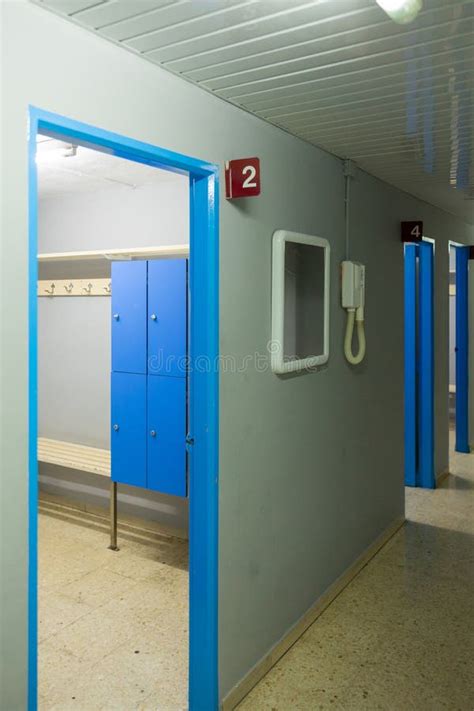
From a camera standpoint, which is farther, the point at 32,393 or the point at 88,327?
the point at 88,327

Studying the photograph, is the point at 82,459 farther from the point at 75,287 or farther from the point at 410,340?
the point at 410,340

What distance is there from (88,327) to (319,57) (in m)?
2.94

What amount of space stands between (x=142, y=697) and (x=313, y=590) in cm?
100

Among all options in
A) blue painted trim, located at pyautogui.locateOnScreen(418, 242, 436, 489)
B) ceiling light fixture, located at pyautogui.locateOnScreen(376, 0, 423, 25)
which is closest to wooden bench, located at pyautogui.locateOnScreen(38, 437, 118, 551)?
blue painted trim, located at pyautogui.locateOnScreen(418, 242, 436, 489)

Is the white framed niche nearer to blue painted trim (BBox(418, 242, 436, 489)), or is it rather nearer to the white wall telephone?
the white wall telephone

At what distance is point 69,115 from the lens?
1.61m

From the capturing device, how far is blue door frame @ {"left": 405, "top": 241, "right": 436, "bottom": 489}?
4.80 meters

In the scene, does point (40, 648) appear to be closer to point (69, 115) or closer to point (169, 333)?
point (169, 333)

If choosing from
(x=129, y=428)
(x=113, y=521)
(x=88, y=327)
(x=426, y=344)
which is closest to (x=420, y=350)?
(x=426, y=344)

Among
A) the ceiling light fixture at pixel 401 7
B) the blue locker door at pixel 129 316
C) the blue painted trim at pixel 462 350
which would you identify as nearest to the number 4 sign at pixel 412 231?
the blue locker door at pixel 129 316

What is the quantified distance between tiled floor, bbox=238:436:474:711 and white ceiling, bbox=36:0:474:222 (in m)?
2.32

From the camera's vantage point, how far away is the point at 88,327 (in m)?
4.38

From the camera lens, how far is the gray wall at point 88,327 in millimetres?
3895

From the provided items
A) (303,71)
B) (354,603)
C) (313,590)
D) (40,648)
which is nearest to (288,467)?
(313,590)
